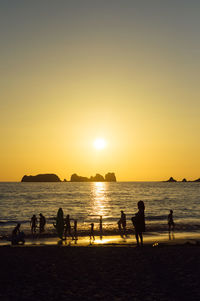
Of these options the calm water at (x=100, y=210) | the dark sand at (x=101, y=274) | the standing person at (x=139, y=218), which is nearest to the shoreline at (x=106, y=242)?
the standing person at (x=139, y=218)

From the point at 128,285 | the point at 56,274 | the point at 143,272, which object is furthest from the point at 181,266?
the point at 56,274

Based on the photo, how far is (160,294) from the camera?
8.20 metres

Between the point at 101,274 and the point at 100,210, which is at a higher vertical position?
the point at 101,274

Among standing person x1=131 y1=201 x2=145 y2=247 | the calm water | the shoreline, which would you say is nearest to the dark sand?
standing person x1=131 y1=201 x2=145 y2=247

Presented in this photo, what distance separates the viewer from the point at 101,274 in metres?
10.5

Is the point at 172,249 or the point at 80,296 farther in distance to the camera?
the point at 172,249

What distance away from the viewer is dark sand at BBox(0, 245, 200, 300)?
8266mm

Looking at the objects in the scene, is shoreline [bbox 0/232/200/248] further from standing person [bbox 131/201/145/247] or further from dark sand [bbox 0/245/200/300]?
dark sand [bbox 0/245/200/300]

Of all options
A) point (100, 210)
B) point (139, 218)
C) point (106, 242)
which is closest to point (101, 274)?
point (139, 218)

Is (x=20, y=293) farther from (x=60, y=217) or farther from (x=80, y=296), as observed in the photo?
(x=60, y=217)

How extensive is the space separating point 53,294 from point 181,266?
5.20 m

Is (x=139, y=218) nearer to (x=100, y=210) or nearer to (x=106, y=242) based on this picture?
(x=106, y=242)

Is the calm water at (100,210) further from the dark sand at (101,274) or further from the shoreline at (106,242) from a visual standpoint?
the dark sand at (101,274)

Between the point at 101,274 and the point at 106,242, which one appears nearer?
the point at 101,274
